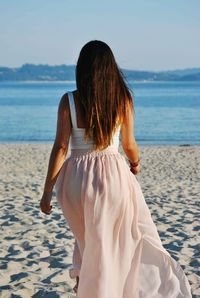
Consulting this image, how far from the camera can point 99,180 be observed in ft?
11.8

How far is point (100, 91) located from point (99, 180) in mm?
515

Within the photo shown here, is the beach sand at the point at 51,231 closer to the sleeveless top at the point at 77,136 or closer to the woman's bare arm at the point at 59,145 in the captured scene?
the woman's bare arm at the point at 59,145

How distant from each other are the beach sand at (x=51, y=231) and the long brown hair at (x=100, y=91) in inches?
63.8

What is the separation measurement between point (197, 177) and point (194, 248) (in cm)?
721

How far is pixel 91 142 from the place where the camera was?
12.0 ft

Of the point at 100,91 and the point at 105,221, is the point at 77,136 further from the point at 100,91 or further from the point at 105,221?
the point at 105,221

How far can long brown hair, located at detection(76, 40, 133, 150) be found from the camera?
351cm

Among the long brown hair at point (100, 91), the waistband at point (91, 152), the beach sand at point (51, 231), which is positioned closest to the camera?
the long brown hair at point (100, 91)

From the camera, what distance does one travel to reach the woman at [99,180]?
11.6 feet

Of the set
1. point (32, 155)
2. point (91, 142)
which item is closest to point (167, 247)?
point (91, 142)

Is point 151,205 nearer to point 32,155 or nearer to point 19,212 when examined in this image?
point 19,212

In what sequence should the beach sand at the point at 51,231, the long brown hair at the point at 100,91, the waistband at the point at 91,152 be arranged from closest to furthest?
the long brown hair at the point at 100,91 < the waistband at the point at 91,152 < the beach sand at the point at 51,231

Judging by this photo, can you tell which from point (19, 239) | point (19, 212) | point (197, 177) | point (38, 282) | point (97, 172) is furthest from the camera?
point (197, 177)

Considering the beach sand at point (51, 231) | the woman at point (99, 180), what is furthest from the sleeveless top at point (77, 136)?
the beach sand at point (51, 231)
